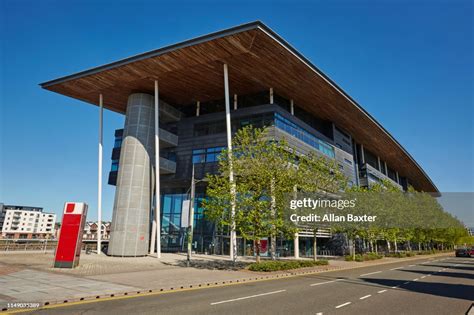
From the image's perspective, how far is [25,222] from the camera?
173m

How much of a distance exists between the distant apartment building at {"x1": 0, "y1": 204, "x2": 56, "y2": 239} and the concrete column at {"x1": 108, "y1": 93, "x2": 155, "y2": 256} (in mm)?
153233

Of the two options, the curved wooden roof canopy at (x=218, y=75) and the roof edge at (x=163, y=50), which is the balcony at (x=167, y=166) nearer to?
the curved wooden roof canopy at (x=218, y=75)

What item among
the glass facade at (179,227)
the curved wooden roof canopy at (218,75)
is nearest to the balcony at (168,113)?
the curved wooden roof canopy at (218,75)

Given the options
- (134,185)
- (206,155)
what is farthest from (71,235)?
(206,155)

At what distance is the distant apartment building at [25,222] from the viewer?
162 metres

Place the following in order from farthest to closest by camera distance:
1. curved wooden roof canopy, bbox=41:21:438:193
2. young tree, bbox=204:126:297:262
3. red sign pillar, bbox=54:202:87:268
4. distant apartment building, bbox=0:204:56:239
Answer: distant apartment building, bbox=0:204:56:239, curved wooden roof canopy, bbox=41:21:438:193, young tree, bbox=204:126:297:262, red sign pillar, bbox=54:202:87:268

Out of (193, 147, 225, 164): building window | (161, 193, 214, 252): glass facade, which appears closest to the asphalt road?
(193, 147, 225, 164): building window

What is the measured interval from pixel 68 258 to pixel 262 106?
87.2 feet

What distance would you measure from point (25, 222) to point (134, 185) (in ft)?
570

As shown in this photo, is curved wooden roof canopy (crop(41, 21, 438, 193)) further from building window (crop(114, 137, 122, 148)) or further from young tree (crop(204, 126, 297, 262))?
young tree (crop(204, 126, 297, 262))

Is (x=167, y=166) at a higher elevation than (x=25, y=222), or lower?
higher

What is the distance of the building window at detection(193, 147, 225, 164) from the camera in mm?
39969

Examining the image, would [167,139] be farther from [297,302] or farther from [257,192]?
[297,302]

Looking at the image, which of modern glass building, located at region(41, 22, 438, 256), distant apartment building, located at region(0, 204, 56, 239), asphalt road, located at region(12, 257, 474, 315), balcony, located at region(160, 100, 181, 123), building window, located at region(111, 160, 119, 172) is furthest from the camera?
distant apartment building, located at region(0, 204, 56, 239)
